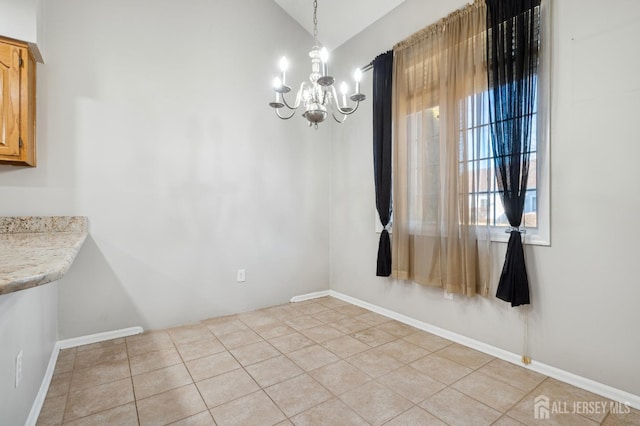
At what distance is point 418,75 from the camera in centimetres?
284

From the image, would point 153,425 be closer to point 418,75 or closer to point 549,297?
point 549,297

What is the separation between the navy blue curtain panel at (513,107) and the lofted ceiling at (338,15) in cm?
131

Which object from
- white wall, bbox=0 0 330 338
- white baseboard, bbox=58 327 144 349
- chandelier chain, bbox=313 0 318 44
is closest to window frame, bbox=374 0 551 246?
chandelier chain, bbox=313 0 318 44

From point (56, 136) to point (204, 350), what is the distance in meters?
2.09

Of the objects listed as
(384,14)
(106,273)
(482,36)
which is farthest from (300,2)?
(106,273)

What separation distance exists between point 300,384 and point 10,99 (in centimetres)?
271

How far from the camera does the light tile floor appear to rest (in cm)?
168

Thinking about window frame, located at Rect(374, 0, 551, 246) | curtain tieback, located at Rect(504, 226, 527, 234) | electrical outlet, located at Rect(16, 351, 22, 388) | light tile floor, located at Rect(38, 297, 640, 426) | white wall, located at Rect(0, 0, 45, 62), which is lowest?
light tile floor, located at Rect(38, 297, 640, 426)

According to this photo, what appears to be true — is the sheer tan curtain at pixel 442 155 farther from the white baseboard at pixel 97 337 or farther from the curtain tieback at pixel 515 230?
the white baseboard at pixel 97 337

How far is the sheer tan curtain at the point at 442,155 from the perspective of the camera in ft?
7.89

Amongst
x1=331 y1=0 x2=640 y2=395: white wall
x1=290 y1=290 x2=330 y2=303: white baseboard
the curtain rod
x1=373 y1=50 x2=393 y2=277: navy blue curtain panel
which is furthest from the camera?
x1=290 y1=290 x2=330 y2=303: white baseboard

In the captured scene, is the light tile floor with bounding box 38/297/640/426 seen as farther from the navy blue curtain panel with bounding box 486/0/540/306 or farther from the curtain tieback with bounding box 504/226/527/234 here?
the curtain tieback with bounding box 504/226/527/234

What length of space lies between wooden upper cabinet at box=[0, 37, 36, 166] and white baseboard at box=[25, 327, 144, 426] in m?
1.44

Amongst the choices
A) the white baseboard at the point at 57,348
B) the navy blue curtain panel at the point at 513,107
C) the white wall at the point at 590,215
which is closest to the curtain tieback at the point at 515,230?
the navy blue curtain panel at the point at 513,107
